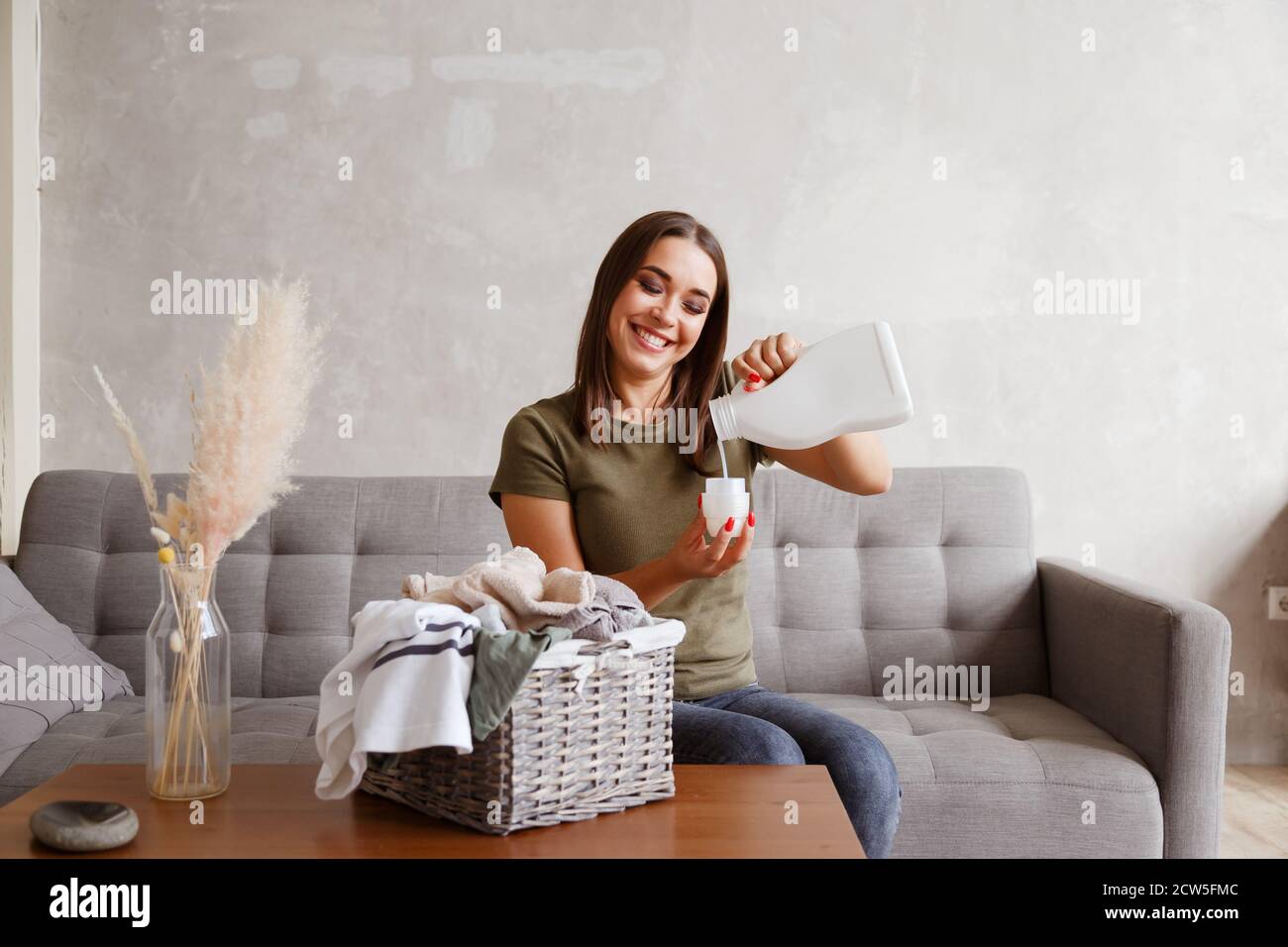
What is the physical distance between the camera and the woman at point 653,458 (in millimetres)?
1566

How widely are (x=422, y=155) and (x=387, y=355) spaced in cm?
52

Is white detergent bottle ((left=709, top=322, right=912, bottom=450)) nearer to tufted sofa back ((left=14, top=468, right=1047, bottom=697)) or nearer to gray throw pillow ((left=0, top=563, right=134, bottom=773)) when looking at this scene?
tufted sofa back ((left=14, top=468, right=1047, bottom=697))

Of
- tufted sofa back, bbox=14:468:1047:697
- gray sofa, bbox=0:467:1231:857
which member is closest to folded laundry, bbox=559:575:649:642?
gray sofa, bbox=0:467:1231:857

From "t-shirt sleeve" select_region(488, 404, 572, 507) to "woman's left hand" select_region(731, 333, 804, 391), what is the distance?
0.39 meters

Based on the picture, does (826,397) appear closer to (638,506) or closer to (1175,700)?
(638,506)

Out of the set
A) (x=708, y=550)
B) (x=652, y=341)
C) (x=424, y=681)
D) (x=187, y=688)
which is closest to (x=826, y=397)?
(x=708, y=550)

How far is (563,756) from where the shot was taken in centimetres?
97

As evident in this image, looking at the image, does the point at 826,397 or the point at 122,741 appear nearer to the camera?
the point at 826,397

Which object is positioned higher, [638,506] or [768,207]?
[768,207]

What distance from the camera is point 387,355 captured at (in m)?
2.86

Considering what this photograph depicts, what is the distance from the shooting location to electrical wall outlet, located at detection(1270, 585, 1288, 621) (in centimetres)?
286

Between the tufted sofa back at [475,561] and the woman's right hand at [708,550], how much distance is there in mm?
867

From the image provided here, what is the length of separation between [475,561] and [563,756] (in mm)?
1232

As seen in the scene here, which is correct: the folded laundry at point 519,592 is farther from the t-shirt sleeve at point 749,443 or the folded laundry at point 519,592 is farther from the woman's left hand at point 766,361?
the t-shirt sleeve at point 749,443
